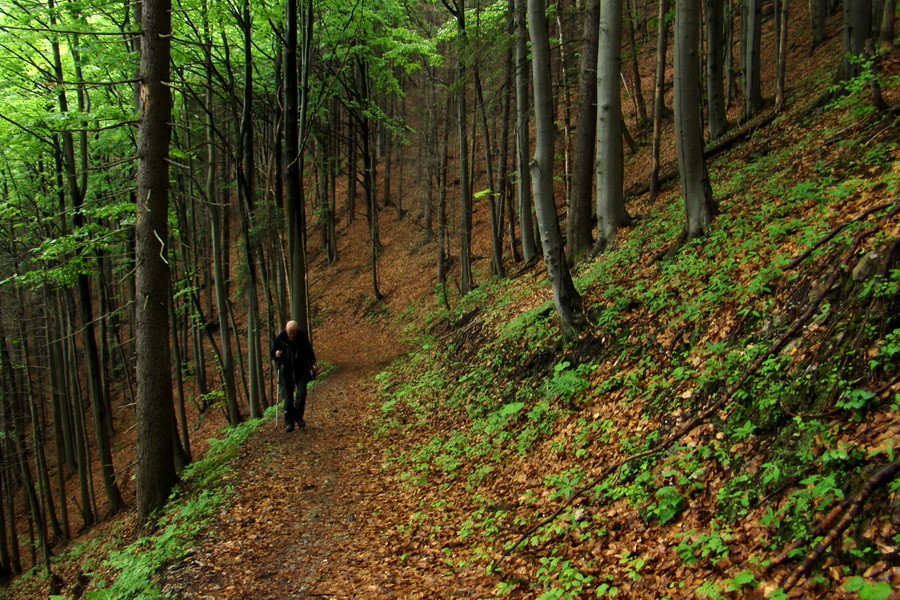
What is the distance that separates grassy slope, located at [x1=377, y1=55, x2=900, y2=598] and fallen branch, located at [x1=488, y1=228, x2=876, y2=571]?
0.02m

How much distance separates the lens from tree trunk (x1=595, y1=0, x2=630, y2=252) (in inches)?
336

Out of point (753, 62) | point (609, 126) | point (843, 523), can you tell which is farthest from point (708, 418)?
point (753, 62)

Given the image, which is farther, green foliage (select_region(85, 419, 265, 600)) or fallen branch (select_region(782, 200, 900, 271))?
green foliage (select_region(85, 419, 265, 600))

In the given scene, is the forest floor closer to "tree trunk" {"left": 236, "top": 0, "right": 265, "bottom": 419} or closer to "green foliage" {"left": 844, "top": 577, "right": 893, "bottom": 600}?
"tree trunk" {"left": 236, "top": 0, "right": 265, "bottom": 419}

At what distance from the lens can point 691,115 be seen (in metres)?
6.99

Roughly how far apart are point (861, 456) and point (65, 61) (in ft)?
53.5

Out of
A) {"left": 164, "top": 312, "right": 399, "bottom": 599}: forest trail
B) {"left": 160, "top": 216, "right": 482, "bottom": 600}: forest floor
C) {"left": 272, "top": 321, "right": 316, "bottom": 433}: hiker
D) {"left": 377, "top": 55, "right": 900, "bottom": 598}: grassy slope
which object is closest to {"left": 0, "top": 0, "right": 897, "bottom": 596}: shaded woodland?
{"left": 377, "top": 55, "right": 900, "bottom": 598}: grassy slope

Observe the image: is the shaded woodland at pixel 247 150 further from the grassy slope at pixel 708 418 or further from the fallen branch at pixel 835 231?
the fallen branch at pixel 835 231

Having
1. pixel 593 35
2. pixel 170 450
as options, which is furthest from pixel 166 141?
pixel 593 35

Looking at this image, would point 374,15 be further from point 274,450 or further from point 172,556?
point 172,556

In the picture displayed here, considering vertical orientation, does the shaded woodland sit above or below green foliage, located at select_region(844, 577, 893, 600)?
above

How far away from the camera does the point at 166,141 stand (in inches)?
270

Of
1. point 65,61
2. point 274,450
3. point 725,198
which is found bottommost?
point 274,450

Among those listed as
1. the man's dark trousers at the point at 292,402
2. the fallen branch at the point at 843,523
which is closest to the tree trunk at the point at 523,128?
the man's dark trousers at the point at 292,402
